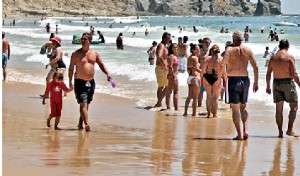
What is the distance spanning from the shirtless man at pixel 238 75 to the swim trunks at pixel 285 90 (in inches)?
23.0

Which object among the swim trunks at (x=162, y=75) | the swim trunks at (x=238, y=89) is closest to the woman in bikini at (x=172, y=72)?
the swim trunks at (x=162, y=75)

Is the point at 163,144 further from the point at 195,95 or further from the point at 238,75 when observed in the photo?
the point at 195,95

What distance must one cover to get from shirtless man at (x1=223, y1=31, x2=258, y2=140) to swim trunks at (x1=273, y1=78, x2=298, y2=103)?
0.58 meters

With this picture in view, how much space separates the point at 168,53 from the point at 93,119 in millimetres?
2424

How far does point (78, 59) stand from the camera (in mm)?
9648

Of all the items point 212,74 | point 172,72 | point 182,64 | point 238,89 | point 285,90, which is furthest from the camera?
point 182,64

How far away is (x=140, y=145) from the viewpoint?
28.2 ft

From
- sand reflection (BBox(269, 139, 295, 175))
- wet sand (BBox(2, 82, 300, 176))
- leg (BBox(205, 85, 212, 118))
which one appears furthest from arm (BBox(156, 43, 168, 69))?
sand reflection (BBox(269, 139, 295, 175))

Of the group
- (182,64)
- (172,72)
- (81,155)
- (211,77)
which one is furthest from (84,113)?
(182,64)

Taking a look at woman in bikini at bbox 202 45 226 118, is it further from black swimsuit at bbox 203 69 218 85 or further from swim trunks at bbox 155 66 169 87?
swim trunks at bbox 155 66 169 87

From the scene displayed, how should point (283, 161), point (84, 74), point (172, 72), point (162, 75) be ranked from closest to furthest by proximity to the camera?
point (283, 161)
point (84, 74)
point (172, 72)
point (162, 75)

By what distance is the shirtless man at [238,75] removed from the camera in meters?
9.36

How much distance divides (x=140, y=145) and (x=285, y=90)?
96.3 inches

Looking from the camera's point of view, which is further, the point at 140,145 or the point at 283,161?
the point at 140,145
